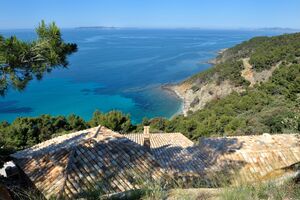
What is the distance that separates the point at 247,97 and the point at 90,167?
24640mm

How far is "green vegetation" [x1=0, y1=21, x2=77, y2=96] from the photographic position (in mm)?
4555

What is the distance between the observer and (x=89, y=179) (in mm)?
7859

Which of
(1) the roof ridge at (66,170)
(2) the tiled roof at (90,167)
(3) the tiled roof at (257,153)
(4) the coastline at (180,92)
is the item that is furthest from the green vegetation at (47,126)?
(4) the coastline at (180,92)

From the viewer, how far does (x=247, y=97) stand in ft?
98.8

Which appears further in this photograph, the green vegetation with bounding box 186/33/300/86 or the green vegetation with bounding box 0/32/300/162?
the green vegetation with bounding box 186/33/300/86

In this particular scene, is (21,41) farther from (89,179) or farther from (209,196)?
(89,179)

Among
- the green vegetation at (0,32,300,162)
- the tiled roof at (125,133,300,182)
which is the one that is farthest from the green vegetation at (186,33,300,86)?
the tiled roof at (125,133,300,182)

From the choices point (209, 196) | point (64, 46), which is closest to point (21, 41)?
point (64, 46)

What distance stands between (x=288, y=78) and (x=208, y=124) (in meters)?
12.0

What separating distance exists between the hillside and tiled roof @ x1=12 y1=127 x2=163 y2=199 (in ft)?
15.6

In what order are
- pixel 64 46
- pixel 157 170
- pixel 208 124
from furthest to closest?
pixel 208 124
pixel 157 170
pixel 64 46

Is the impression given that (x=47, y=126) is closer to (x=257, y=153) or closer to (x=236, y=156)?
(x=236, y=156)

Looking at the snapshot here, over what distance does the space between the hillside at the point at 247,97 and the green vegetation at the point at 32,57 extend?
7.01 m

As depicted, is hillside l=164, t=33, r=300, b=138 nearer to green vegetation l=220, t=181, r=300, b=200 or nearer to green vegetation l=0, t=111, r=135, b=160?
green vegetation l=0, t=111, r=135, b=160
